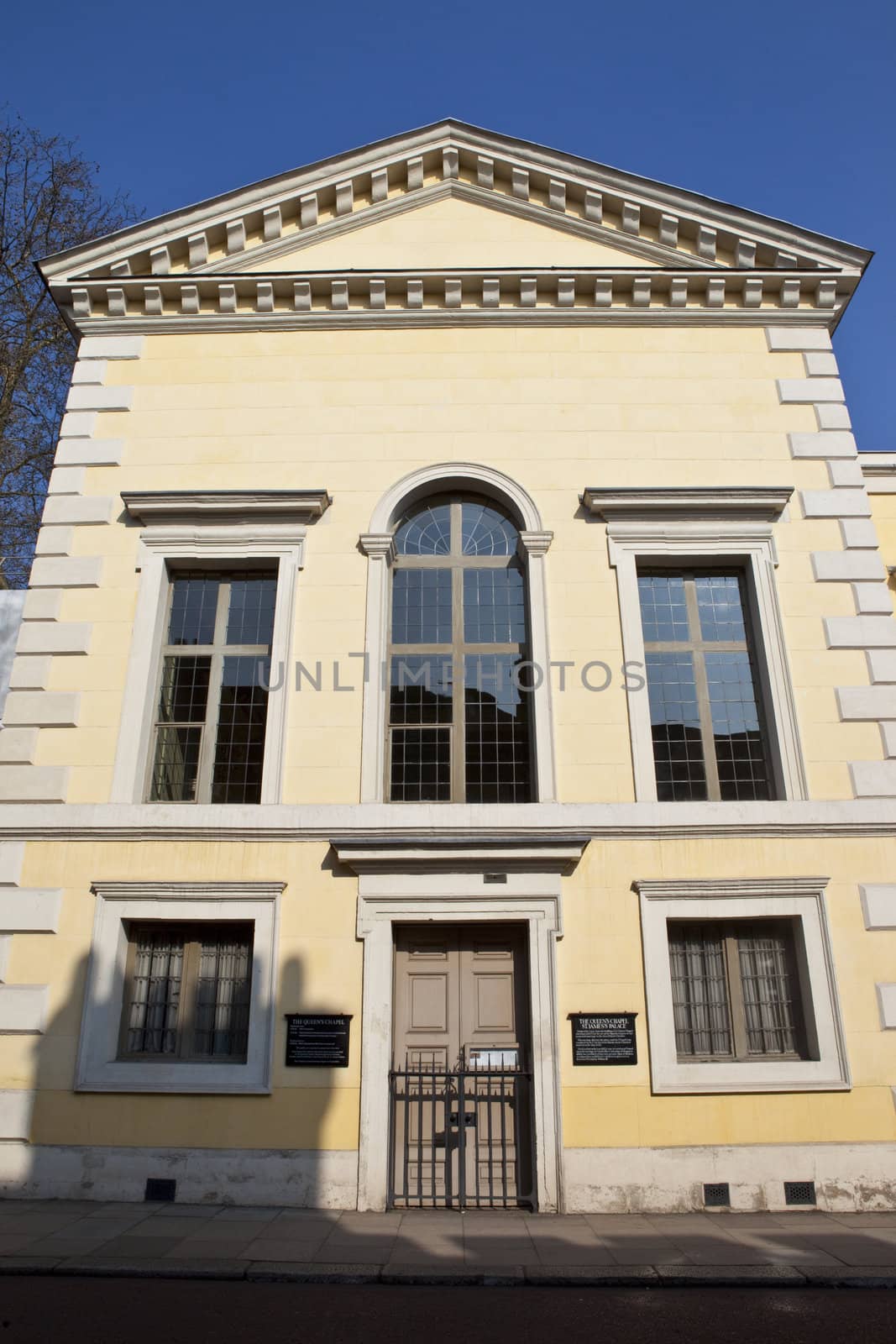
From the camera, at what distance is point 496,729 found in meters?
10.9

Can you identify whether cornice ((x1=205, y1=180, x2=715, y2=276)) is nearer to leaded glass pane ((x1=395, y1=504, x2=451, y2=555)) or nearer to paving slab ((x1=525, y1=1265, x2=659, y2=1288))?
leaded glass pane ((x1=395, y1=504, x2=451, y2=555))

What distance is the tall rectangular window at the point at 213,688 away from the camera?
10672 mm

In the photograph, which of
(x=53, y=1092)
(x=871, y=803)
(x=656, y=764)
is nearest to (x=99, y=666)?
(x=53, y=1092)

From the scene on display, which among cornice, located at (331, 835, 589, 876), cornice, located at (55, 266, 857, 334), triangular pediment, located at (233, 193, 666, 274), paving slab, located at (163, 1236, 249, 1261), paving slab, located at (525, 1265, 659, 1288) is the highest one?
triangular pediment, located at (233, 193, 666, 274)

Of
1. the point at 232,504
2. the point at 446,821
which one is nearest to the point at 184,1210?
the point at 446,821

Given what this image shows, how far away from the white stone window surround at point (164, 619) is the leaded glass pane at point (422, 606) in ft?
4.38

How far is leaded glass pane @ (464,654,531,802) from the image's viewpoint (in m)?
10.6

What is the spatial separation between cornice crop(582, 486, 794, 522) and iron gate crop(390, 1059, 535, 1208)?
6742 millimetres

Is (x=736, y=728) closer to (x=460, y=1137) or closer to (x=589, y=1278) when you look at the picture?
(x=460, y=1137)

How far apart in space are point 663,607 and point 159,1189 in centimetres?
870

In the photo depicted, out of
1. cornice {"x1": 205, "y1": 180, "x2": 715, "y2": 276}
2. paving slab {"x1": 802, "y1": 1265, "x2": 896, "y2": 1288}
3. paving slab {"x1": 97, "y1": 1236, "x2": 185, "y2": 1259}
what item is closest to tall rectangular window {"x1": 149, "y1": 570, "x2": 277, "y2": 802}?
paving slab {"x1": 97, "y1": 1236, "x2": 185, "y2": 1259}

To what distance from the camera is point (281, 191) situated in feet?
42.2

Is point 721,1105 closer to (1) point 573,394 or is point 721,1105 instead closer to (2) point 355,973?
(2) point 355,973

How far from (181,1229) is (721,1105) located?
17.6 feet
